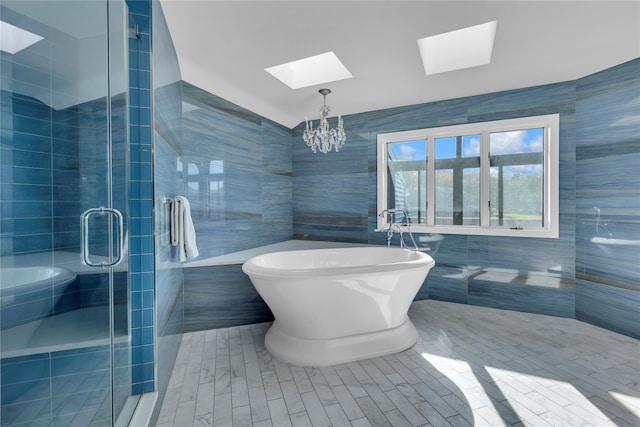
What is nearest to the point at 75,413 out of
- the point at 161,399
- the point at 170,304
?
the point at 161,399

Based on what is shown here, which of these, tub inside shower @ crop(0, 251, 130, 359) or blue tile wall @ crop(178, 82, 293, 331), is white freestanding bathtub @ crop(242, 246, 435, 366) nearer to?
blue tile wall @ crop(178, 82, 293, 331)

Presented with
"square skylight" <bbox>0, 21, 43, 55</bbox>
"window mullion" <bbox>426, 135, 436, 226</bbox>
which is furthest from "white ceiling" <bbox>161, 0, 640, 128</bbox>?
"square skylight" <bbox>0, 21, 43, 55</bbox>

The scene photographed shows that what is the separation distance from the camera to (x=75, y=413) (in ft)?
4.15

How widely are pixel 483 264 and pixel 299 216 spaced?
239 cm


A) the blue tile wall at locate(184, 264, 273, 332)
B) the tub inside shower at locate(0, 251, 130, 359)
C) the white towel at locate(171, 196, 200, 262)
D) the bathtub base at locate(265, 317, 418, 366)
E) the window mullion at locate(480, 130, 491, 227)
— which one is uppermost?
the window mullion at locate(480, 130, 491, 227)

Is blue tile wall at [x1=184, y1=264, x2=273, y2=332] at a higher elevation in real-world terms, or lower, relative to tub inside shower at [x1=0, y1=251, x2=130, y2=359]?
lower

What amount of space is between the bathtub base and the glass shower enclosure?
102 centimetres

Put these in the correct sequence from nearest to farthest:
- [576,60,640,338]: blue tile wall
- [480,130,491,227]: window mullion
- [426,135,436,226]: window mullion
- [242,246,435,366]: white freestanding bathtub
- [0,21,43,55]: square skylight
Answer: [0,21,43,55]: square skylight, [242,246,435,366]: white freestanding bathtub, [576,60,640,338]: blue tile wall, [480,130,491,227]: window mullion, [426,135,436,226]: window mullion

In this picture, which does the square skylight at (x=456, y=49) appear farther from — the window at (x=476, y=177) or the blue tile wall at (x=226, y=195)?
the blue tile wall at (x=226, y=195)

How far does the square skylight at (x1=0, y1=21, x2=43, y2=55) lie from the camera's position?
3.28 ft

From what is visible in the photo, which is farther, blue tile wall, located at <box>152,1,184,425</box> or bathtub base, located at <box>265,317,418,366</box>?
bathtub base, located at <box>265,317,418,366</box>

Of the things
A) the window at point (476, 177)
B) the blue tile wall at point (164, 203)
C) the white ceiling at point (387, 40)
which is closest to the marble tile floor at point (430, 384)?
the blue tile wall at point (164, 203)

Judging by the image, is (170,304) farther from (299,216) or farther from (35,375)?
(299,216)

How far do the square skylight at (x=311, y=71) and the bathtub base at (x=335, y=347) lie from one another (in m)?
2.32
